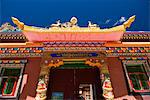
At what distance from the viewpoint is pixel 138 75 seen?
702 cm

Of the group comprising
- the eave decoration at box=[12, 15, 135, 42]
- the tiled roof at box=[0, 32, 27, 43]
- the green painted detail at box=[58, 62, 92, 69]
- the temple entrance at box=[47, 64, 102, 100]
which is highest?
the tiled roof at box=[0, 32, 27, 43]

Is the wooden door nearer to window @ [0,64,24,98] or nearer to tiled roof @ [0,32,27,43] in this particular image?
window @ [0,64,24,98]

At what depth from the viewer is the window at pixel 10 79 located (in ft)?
21.2

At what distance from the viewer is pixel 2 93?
651 centimetres

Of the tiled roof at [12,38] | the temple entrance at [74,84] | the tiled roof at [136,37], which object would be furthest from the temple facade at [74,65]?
the tiled roof at [12,38]

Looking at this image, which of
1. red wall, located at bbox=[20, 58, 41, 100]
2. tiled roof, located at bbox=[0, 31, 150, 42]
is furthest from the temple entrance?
tiled roof, located at bbox=[0, 31, 150, 42]

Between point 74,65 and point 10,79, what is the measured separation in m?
2.14

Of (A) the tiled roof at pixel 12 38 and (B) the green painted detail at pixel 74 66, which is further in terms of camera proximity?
(A) the tiled roof at pixel 12 38

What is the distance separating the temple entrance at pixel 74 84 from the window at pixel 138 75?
3.54ft

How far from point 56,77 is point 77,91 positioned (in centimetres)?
83

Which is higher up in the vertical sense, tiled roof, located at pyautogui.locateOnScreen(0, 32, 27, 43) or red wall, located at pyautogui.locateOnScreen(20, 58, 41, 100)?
tiled roof, located at pyautogui.locateOnScreen(0, 32, 27, 43)

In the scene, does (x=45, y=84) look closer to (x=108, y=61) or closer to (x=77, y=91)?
(x=77, y=91)

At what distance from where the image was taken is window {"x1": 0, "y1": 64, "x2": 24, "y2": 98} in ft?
21.2

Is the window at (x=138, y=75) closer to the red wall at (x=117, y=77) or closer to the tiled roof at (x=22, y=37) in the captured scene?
the red wall at (x=117, y=77)
